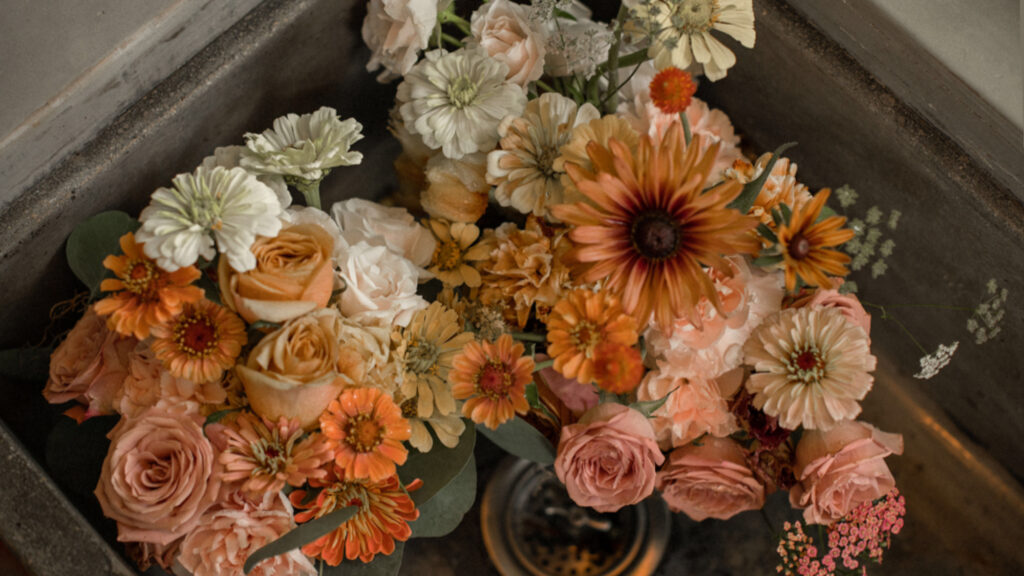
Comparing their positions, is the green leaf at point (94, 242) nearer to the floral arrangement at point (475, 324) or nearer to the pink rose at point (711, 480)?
the floral arrangement at point (475, 324)

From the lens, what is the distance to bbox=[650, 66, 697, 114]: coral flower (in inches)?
23.8

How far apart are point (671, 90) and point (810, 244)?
0.16 metres

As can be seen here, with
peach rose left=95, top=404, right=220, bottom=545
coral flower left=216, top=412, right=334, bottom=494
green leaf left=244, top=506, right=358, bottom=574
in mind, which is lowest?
peach rose left=95, top=404, right=220, bottom=545

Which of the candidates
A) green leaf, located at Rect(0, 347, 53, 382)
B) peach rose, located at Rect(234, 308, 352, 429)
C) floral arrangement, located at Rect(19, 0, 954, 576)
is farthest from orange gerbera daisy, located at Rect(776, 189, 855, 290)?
green leaf, located at Rect(0, 347, 53, 382)

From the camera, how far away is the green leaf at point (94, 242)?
2.39 feet

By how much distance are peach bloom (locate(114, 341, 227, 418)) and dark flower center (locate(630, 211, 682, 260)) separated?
349 millimetres

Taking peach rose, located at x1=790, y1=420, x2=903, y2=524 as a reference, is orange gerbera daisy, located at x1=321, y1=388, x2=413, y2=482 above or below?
above

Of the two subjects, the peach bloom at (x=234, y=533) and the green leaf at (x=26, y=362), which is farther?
the green leaf at (x=26, y=362)

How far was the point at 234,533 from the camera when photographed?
0.60 metres

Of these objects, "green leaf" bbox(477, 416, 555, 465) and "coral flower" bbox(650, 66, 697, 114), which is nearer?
"coral flower" bbox(650, 66, 697, 114)

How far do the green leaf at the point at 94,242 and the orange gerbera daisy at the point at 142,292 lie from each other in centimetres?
20

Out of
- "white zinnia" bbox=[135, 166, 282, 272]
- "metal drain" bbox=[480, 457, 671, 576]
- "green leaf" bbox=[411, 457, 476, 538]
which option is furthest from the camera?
"metal drain" bbox=[480, 457, 671, 576]

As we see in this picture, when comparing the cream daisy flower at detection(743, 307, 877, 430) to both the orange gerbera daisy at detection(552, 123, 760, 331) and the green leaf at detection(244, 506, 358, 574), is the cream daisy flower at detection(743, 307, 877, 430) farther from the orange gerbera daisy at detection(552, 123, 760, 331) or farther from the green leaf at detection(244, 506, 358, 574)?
the green leaf at detection(244, 506, 358, 574)

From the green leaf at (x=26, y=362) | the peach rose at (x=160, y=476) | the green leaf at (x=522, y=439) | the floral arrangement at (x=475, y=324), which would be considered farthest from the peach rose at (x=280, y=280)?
the green leaf at (x=26, y=362)
